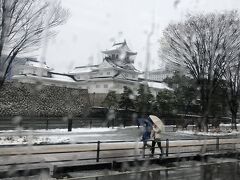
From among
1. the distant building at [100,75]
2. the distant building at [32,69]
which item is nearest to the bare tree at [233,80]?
the distant building at [100,75]

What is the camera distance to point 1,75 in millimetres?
17172

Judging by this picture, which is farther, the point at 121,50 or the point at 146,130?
the point at 121,50

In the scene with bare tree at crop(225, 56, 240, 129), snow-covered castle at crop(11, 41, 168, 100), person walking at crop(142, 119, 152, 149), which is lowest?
person walking at crop(142, 119, 152, 149)

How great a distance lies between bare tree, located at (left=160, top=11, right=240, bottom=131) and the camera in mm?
26000

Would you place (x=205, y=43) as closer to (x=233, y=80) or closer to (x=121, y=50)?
→ (x=233, y=80)

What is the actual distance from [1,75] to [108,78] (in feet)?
117

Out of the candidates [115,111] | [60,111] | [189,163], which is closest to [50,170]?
[189,163]

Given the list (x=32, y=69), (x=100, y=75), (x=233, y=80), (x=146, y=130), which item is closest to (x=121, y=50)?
(x=100, y=75)

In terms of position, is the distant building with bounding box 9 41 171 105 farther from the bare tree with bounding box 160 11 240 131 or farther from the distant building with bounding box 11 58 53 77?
the bare tree with bounding box 160 11 240 131

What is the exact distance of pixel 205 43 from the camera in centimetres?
2631

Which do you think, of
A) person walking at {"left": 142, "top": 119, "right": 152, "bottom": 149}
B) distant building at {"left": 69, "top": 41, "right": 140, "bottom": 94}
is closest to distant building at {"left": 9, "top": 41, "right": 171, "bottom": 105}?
distant building at {"left": 69, "top": 41, "right": 140, "bottom": 94}

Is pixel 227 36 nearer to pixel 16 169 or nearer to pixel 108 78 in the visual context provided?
pixel 16 169

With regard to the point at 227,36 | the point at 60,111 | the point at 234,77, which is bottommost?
the point at 60,111

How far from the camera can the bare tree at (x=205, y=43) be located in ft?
85.3
